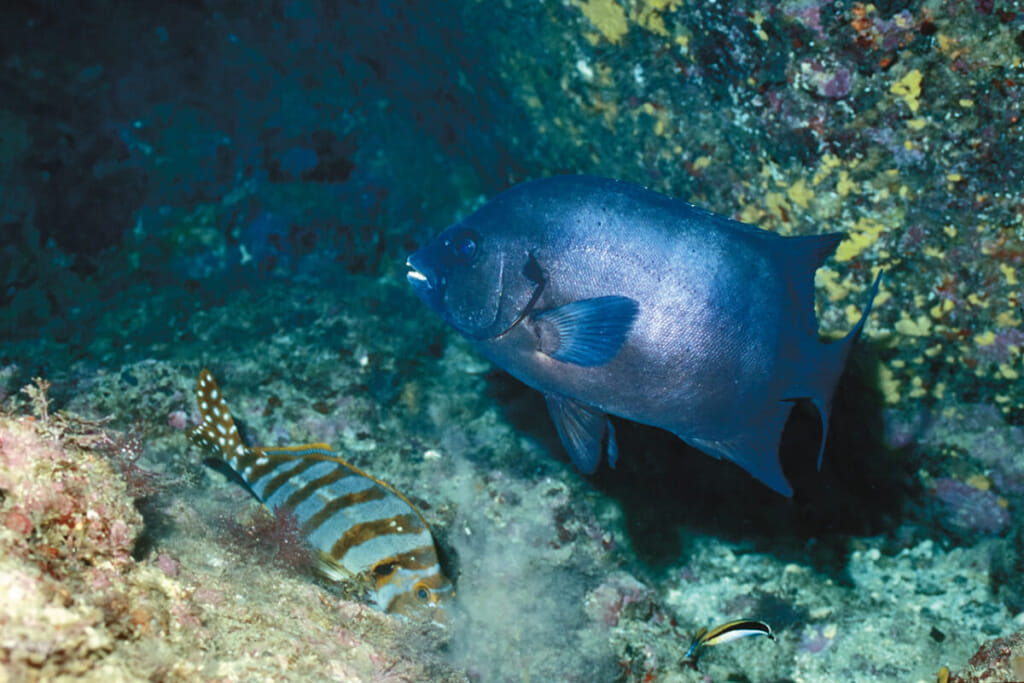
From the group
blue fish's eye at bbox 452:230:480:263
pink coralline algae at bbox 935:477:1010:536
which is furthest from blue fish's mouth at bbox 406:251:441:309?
pink coralline algae at bbox 935:477:1010:536

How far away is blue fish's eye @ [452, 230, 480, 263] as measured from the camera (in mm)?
2434

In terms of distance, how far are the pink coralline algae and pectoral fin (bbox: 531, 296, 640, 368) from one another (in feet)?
9.82

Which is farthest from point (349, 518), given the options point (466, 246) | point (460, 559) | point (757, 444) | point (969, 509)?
point (969, 509)

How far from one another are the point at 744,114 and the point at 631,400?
1932mm

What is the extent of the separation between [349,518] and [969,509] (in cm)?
388

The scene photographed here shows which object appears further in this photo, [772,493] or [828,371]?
[772,493]

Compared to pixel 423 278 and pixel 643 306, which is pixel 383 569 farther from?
pixel 643 306

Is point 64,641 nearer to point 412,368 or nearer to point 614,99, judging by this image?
point 412,368

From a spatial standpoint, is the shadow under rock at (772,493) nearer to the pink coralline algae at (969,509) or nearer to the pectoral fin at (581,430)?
the pink coralline algae at (969,509)

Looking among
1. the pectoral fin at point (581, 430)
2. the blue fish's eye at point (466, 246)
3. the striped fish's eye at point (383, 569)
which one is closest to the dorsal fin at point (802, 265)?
the pectoral fin at point (581, 430)

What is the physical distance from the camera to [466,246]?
244cm

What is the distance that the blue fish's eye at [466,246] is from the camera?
243 cm

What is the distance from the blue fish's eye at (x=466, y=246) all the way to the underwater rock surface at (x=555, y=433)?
1470 millimetres

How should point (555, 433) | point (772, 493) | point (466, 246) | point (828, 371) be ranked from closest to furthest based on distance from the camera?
point (828, 371)
point (466, 246)
point (555, 433)
point (772, 493)
